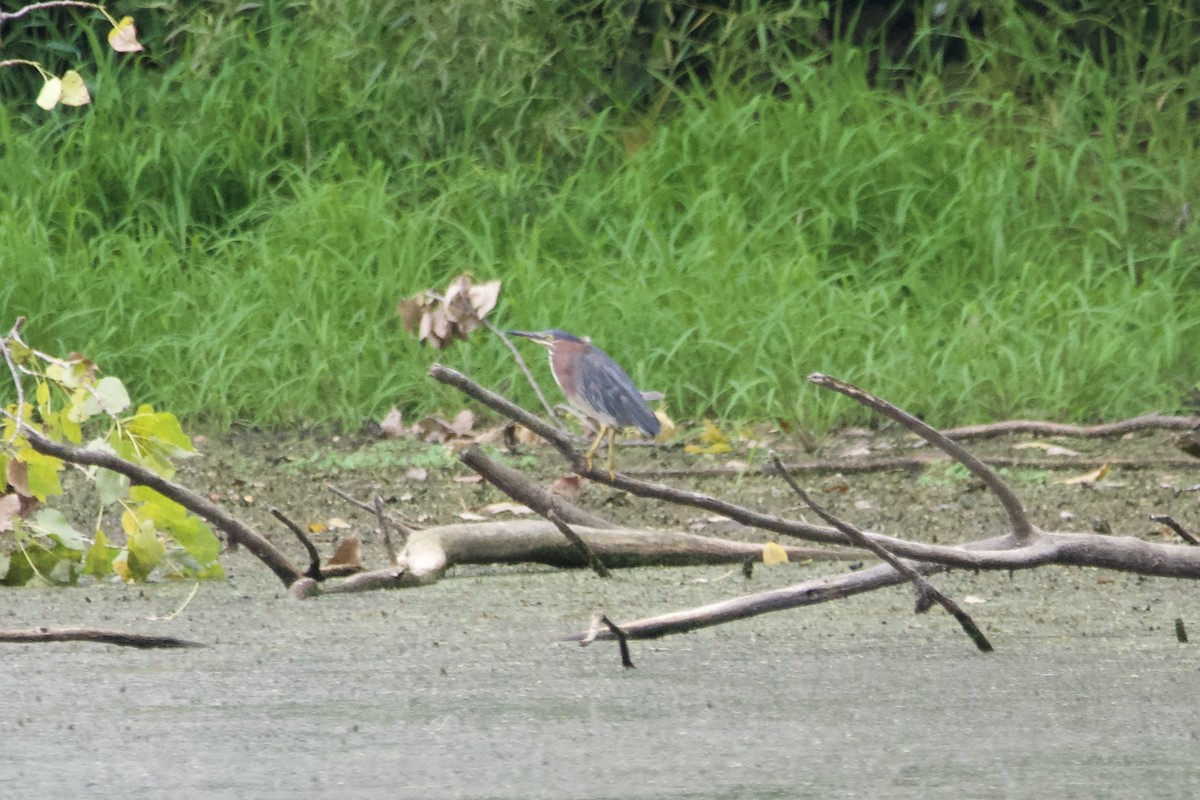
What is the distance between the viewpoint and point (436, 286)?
15.6 ft

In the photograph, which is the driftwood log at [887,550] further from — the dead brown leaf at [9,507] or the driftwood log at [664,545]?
the dead brown leaf at [9,507]

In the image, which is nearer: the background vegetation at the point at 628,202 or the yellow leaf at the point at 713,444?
the yellow leaf at the point at 713,444

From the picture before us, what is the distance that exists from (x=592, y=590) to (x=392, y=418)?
1014 mm

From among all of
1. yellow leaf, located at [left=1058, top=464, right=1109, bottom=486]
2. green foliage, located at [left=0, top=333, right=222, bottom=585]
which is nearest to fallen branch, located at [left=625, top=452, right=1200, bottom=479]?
yellow leaf, located at [left=1058, top=464, right=1109, bottom=486]

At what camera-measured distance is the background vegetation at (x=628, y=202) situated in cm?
437

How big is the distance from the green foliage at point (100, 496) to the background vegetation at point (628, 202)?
1459 millimetres

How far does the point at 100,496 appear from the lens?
2762 mm

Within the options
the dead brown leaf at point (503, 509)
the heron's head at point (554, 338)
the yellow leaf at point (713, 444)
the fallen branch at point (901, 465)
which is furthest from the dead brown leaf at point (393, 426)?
the heron's head at point (554, 338)

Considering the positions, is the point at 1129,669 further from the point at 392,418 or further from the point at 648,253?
the point at 648,253

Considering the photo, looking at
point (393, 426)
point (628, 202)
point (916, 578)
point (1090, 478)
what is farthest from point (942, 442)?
point (628, 202)

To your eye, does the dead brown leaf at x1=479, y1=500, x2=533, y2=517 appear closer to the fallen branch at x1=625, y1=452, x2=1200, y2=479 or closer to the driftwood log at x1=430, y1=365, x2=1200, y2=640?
the fallen branch at x1=625, y1=452, x2=1200, y2=479

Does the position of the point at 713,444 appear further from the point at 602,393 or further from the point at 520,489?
the point at 520,489

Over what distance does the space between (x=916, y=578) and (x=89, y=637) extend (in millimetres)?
994

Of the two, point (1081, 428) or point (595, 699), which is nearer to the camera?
point (595, 699)
